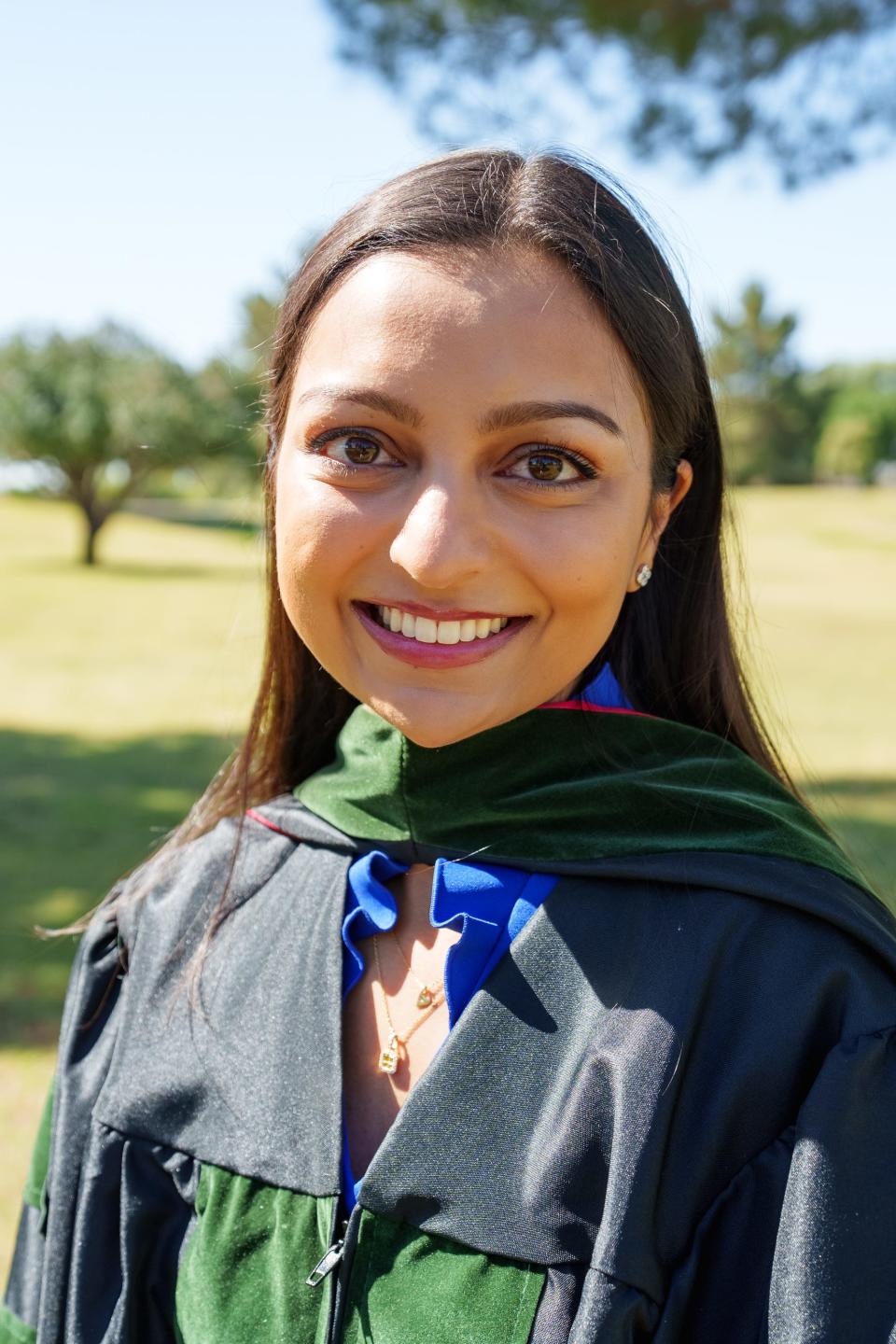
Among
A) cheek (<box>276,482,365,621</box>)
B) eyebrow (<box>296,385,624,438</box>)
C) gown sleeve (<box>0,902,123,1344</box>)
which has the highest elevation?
eyebrow (<box>296,385,624,438</box>)

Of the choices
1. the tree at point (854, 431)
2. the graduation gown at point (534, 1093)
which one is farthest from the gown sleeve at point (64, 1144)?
the tree at point (854, 431)

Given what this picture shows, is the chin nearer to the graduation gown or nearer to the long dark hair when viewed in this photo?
the graduation gown

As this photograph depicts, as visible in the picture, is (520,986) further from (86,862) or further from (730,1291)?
(86,862)

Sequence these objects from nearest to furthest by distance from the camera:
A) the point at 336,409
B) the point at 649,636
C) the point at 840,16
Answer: the point at 336,409
the point at 649,636
the point at 840,16

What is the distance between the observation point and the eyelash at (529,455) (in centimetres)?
139

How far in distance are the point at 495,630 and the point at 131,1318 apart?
3.32ft

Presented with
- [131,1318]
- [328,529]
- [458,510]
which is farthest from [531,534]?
[131,1318]

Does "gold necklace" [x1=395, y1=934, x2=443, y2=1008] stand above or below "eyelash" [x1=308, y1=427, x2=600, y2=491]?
below

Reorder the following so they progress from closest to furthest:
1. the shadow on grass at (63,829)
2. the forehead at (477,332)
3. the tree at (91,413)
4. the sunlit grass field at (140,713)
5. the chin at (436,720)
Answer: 1. the forehead at (477,332)
2. the chin at (436,720)
3. the sunlit grass field at (140,713)
4. the shadow on grass at (63,829)
5. the tree at (91,413)

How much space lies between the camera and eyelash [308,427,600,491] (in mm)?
1389

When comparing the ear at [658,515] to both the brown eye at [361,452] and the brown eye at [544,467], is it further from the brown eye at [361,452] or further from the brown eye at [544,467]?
the brown eye at [361,452]

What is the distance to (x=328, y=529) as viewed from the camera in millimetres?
1422

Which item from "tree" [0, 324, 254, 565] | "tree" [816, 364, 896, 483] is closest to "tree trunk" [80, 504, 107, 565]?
"tree" [0, 324, 254, 565]

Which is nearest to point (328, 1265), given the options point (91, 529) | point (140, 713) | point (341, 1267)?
point (341, 1267)
